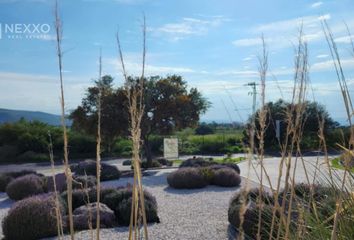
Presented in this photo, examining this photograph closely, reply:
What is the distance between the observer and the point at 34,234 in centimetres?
658

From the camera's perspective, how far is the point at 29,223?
6.62 metres

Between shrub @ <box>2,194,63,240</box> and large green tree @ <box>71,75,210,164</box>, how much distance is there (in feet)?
40.3

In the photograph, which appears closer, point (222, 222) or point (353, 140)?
point (353, 140)

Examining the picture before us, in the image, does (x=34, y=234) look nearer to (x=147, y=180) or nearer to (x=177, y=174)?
(x=177, y=174)

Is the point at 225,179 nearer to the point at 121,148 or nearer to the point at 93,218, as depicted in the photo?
the point at 93,218

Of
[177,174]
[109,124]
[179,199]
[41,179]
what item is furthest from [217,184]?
[109,124]

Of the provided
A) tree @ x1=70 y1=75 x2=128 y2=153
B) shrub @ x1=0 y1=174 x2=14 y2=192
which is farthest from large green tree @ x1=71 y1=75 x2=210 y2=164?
shrub @ x1=0 y1=174 x2=14 y2=192

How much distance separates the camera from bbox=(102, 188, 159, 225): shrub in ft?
25.3

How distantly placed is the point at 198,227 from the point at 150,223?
3.14 ft

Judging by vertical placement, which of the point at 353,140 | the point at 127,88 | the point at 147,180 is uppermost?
the point at 127,88

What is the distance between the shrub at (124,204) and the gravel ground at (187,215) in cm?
27

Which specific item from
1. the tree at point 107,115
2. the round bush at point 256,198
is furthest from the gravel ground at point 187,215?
the tree at point 107,115

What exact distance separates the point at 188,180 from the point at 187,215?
4.35 metres

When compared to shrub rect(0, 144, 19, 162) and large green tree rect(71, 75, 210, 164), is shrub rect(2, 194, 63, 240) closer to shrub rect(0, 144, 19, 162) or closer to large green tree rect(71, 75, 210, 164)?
large green tree rect(71, 75, 210, 164)
